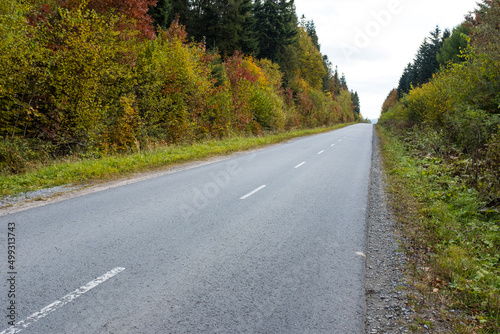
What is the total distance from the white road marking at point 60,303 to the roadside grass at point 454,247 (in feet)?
11.3

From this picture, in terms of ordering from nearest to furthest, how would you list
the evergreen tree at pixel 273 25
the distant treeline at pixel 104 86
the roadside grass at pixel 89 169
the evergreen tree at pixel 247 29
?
the roadside grass at pixel 89 169
the distant treeline at pixel 104 86
the evergreen tree at pixel 247 29
the evergreen tree at pixel 273 25

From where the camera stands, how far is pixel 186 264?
402 cm

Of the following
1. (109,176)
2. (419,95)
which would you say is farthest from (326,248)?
(419,95)

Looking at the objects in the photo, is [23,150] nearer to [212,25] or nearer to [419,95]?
[212,25]

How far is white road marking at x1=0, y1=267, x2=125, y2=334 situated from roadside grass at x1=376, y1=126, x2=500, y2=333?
345 cm

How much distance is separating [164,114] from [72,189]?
9513mm

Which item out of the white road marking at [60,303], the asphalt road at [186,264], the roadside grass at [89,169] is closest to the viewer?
the white road marking at [60,303]

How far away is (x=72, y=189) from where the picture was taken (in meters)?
7.71

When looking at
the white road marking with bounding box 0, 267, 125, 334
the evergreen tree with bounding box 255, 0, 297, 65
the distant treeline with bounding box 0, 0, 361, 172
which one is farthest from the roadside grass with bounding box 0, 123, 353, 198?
the evergreen tree with bounding box 255, 0, 297, 65

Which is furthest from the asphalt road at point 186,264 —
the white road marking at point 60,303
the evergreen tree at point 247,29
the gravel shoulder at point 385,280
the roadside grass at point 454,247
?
the evergreen tree at point 247,29

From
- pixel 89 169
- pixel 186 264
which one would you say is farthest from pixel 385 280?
pixel 89 169

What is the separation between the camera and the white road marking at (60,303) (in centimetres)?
269

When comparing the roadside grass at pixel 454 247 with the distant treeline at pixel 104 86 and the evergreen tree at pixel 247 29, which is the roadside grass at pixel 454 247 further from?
the evergreen tree at pixel 247 29

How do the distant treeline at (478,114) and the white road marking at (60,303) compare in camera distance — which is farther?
the distant treeline at (478,114)
